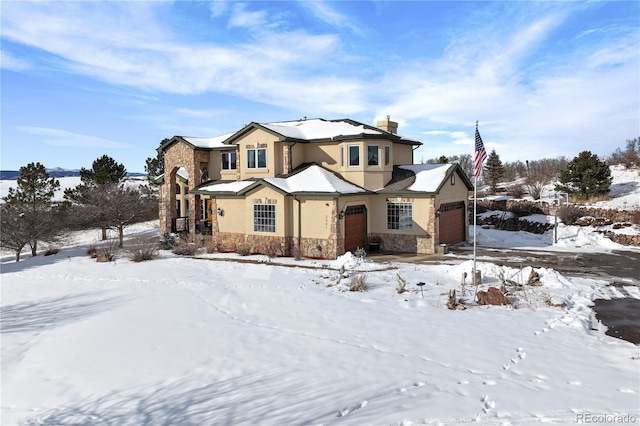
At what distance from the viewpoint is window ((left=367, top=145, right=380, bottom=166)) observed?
22359 mm

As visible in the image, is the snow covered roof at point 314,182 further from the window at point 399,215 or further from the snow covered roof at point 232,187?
the snow covered roof at point 232,187

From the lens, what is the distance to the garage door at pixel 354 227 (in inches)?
820

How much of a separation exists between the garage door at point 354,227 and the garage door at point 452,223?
13.3 feet

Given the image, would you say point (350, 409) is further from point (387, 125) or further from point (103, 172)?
point (103, 172)

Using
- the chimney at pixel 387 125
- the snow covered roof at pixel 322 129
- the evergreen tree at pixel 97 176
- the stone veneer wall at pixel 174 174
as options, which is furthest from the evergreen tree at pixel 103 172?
the chimney at pixel 387 125

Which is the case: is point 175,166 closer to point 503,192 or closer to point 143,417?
point 143,417

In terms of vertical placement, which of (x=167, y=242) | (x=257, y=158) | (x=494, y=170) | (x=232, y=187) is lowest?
(x=167, y=242)

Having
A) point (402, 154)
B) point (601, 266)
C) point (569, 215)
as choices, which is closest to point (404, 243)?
point (402, 154)

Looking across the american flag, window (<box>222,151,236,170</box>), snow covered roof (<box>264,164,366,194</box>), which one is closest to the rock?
the american flag

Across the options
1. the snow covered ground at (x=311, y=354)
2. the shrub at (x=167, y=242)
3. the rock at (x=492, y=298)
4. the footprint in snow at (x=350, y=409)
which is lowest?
the footprint in snow at (x=350, y=409)

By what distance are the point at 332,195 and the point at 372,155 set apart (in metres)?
4.12

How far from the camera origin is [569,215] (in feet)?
88.2

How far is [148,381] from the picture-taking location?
26.6 feet

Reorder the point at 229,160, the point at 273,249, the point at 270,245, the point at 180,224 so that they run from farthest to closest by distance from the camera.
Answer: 1. the point at 180,224
2. the point at 229,160
3. the point at 270,245
4. the point at 273,249
